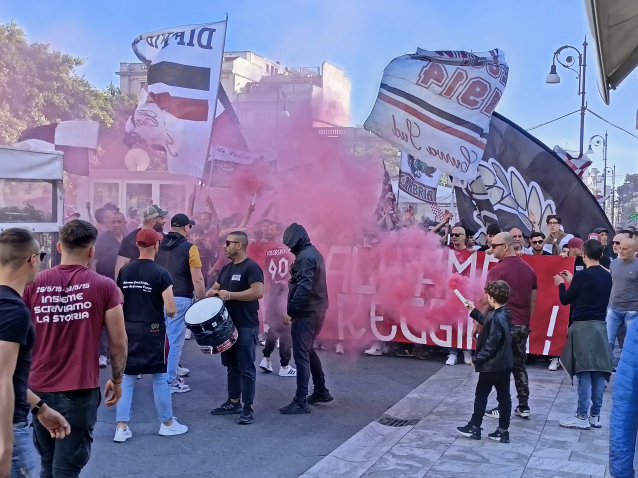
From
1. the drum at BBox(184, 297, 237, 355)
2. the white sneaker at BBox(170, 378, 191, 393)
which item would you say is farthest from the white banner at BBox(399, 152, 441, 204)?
the drum at BBox(184, 297, 237, 355)

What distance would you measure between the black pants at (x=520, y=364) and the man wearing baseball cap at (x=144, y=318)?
3.17 m

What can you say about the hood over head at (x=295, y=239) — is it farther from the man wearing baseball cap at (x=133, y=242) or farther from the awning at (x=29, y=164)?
the awning at (x=29, y=164)

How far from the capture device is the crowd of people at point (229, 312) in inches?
113

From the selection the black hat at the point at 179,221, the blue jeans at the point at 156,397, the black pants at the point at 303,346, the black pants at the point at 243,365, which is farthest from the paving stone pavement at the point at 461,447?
the black hat at the point at 179,221

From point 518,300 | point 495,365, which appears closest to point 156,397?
point 495,365

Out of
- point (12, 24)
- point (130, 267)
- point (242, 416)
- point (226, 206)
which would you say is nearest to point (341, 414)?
point (242, 416)

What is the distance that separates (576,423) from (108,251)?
549cm

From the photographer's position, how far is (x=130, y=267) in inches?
214

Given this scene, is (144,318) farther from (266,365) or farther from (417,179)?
(417,179)

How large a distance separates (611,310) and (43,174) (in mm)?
6647

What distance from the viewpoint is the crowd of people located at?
9.44 feet

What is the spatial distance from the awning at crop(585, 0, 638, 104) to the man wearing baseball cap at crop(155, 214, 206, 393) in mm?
3999

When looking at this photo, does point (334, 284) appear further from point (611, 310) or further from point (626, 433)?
point (626, 433)

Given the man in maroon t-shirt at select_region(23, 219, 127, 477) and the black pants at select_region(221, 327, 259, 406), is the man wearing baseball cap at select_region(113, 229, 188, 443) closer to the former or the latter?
the black pants at select_region(221, 327, 259, 406)
